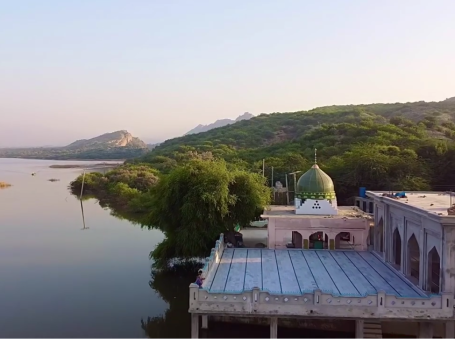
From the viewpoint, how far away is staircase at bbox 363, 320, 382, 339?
12.8m

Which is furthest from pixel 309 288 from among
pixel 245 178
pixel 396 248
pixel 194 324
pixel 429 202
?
pixel 245 178

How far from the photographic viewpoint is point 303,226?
777 inches

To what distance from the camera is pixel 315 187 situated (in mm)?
21031

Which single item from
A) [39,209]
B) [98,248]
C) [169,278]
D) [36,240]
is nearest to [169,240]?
[169,278]

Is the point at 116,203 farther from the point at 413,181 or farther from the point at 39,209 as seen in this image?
the point at 413,181

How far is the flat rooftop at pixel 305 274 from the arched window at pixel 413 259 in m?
0.58

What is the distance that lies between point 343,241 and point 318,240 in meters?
1.10

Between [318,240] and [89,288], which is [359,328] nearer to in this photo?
[318,240]

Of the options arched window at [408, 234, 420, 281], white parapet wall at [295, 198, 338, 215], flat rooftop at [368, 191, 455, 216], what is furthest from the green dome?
arched window at [408, 234, 420, 281]

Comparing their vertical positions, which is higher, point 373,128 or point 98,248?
point 373,128

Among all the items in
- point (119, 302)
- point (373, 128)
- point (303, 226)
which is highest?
point (373, 128)

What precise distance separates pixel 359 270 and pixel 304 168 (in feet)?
86.6

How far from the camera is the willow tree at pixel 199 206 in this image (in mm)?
20594

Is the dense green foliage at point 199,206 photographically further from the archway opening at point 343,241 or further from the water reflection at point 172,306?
the archway opening at point 343,241
